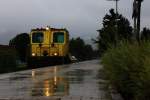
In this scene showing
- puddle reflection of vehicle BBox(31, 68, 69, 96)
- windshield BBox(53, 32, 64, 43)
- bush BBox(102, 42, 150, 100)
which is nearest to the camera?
bush BBox(102, 42, 150, 100)

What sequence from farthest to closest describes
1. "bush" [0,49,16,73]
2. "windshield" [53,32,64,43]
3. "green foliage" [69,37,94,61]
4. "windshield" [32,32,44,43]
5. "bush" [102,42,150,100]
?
1. "green foliage" [69,37,94,61]
2. "windshield" [32,32,44,43]
3. "windshield" [53,32,64,43]
4. "bush" [0,49,16,73]
5. "bush" [102,42,150,100]

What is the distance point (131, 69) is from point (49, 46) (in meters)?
29.9

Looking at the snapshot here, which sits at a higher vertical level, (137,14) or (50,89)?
(137,14)

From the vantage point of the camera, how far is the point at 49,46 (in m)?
42.8

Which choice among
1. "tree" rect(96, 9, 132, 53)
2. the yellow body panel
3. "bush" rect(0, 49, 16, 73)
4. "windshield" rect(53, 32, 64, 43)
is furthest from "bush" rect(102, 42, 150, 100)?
the yellow body panel

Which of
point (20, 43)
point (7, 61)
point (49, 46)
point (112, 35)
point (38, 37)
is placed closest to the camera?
point (112, 35)

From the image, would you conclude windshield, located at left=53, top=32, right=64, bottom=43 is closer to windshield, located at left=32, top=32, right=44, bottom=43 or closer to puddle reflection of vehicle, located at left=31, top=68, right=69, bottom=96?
windshield, located at left=32, top=32, right=44, bottom=43

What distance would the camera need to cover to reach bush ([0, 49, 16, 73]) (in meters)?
35.2

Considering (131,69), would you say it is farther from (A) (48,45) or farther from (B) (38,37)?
(B) (38,37)

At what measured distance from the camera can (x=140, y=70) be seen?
1162cm

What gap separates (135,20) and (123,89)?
7633mm

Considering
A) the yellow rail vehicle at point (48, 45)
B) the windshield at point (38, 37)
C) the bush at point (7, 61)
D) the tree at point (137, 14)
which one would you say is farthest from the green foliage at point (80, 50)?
the tree at point (137, 14)

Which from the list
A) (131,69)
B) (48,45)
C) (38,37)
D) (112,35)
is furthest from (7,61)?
(131,69)

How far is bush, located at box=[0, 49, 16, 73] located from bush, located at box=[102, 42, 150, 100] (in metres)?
18.7
